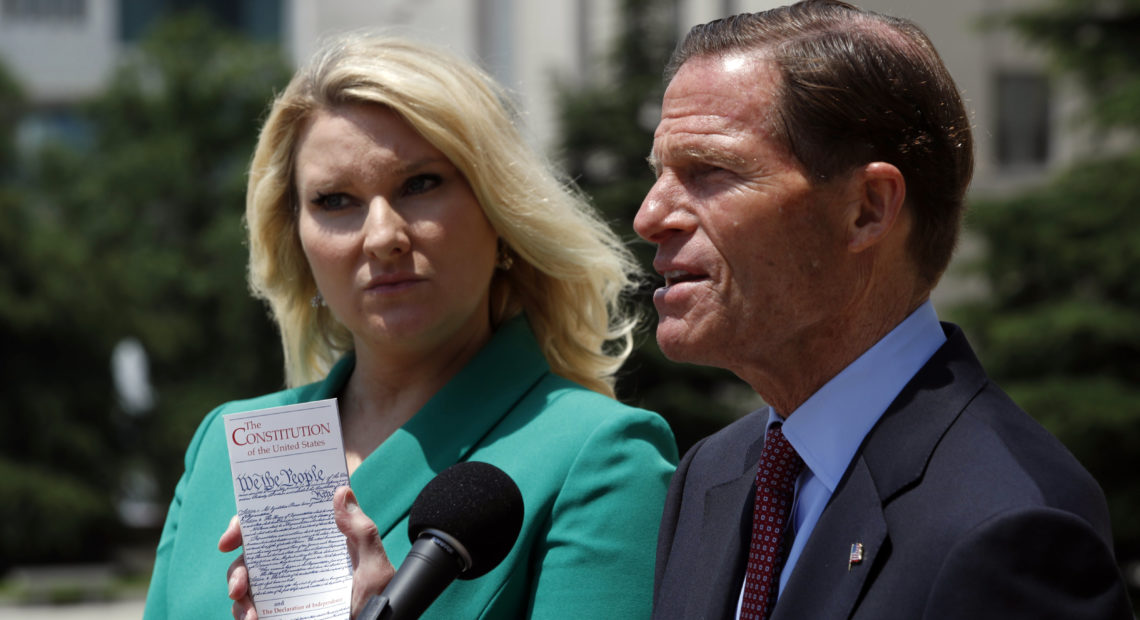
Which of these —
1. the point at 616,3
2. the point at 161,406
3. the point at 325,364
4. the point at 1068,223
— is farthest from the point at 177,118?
the point at 325,364

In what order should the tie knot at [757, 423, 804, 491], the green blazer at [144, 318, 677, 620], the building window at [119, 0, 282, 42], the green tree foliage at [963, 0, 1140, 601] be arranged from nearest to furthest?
the tie knot at [757, 423, 804, 491] < the green blazer at [144, 318, 677, 620] < the green tree foliage at [963, 0, 1140, 601] < the building window at [119, 0, 282, 42]

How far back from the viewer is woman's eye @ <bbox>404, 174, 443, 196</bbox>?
3162 millimetres

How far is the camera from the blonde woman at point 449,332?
280 cm

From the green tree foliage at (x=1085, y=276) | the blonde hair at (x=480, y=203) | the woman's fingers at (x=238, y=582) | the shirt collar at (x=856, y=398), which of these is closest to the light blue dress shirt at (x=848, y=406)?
the shirt collar at (x=856, y=398)

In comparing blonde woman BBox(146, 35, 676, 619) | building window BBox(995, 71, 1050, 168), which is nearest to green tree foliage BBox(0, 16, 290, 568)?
building window BBox(995, 71, 1050, 168)

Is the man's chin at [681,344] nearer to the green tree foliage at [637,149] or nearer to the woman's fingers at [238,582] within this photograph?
the woman's fingers at [238,582]

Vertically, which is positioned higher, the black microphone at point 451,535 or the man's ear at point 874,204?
the man's ear at point 874,204

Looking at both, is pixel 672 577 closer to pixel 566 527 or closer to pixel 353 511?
pixel 566 527

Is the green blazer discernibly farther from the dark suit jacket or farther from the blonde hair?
the dark suit jacket

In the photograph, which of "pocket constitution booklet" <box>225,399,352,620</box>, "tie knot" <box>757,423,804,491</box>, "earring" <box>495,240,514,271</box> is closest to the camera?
"tie knot" <box>757,423,804,491</box>

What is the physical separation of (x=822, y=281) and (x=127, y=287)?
87.4 feet

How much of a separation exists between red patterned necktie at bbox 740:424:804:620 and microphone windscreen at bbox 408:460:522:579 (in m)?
0.41

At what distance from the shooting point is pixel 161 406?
29.0 meters

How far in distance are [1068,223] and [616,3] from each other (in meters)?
5.67
